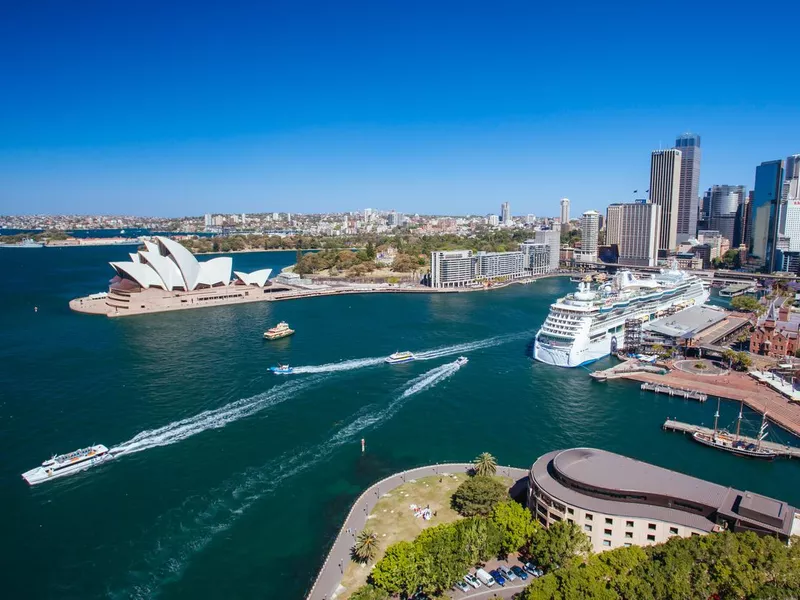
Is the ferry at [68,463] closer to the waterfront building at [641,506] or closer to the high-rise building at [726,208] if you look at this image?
the waterfront building at [641,506]

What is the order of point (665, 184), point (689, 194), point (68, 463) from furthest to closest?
point (689, 194), point (665, 184), point (68, 463)

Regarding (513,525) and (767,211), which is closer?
(513,525)

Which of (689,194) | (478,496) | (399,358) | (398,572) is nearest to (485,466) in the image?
(478,496)

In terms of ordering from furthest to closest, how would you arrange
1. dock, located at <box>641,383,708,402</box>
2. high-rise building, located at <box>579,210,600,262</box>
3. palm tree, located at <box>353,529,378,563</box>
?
high-rise building, located at <box>579,210,600,262</box>, dock, located at <box>641,383,708,402</box>, palm tree, located at <box>353,529,378,563</box>

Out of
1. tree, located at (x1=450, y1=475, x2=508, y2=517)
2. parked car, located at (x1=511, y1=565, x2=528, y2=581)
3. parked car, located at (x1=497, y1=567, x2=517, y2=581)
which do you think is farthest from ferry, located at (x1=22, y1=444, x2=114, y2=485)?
parked car, located at (x1=511, y1=565, x2=528, y2=581)

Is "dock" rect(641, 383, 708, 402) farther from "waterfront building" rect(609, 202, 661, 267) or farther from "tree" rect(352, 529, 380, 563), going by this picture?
"waterfront building" rect(609, 202, 661, 267)

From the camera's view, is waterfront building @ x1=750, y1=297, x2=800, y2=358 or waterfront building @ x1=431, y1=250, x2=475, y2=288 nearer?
waterfront building @ x1=750, y1=297, x2=800, y2=358

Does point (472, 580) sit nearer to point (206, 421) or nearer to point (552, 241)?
point (206, 421)
